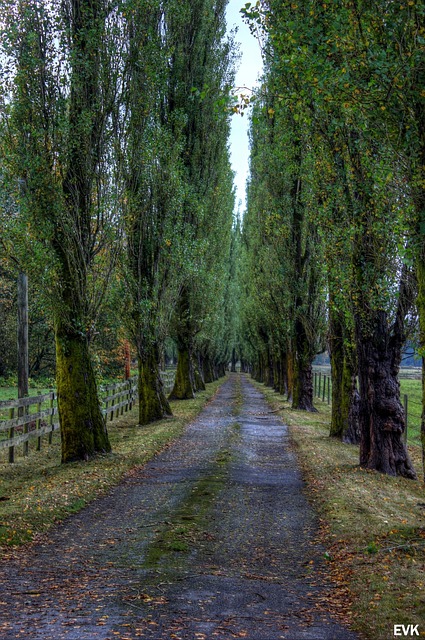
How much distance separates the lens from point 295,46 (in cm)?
850

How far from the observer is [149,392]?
77.8 feet

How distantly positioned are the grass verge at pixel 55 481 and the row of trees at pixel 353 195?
518 cm

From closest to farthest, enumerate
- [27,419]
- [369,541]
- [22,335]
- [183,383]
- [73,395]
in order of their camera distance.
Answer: [369,541] < [73,395] < [27,419] < [22,335] < [183,383]

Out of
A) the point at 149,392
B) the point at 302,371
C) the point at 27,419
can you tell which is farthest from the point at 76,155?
the point at 302,371

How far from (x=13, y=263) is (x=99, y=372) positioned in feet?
10.1

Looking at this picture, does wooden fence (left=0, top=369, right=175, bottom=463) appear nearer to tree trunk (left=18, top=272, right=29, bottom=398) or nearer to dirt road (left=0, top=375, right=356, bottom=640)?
tree trunk (left=18, top=272, right=29, bottom=398)

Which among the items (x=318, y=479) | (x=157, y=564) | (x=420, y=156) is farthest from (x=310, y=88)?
(x=318, y=479)

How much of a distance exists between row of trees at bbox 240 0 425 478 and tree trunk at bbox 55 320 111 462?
5667 millimetres

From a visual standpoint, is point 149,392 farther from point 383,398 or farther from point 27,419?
point 383,398

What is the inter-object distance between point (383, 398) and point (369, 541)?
615cm

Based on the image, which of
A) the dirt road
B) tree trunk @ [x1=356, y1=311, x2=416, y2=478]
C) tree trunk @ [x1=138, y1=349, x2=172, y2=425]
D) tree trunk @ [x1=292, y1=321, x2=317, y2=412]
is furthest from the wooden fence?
tree trunk @ [x1=292, y1=321, x2=317, y2=412]

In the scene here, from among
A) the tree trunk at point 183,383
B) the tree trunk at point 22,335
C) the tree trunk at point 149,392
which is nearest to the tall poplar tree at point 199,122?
the tree trunk at point 183,383

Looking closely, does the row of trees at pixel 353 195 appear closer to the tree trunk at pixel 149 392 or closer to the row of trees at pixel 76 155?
the row of trees at pixel 76 155

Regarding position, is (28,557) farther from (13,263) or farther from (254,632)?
(13,263)
